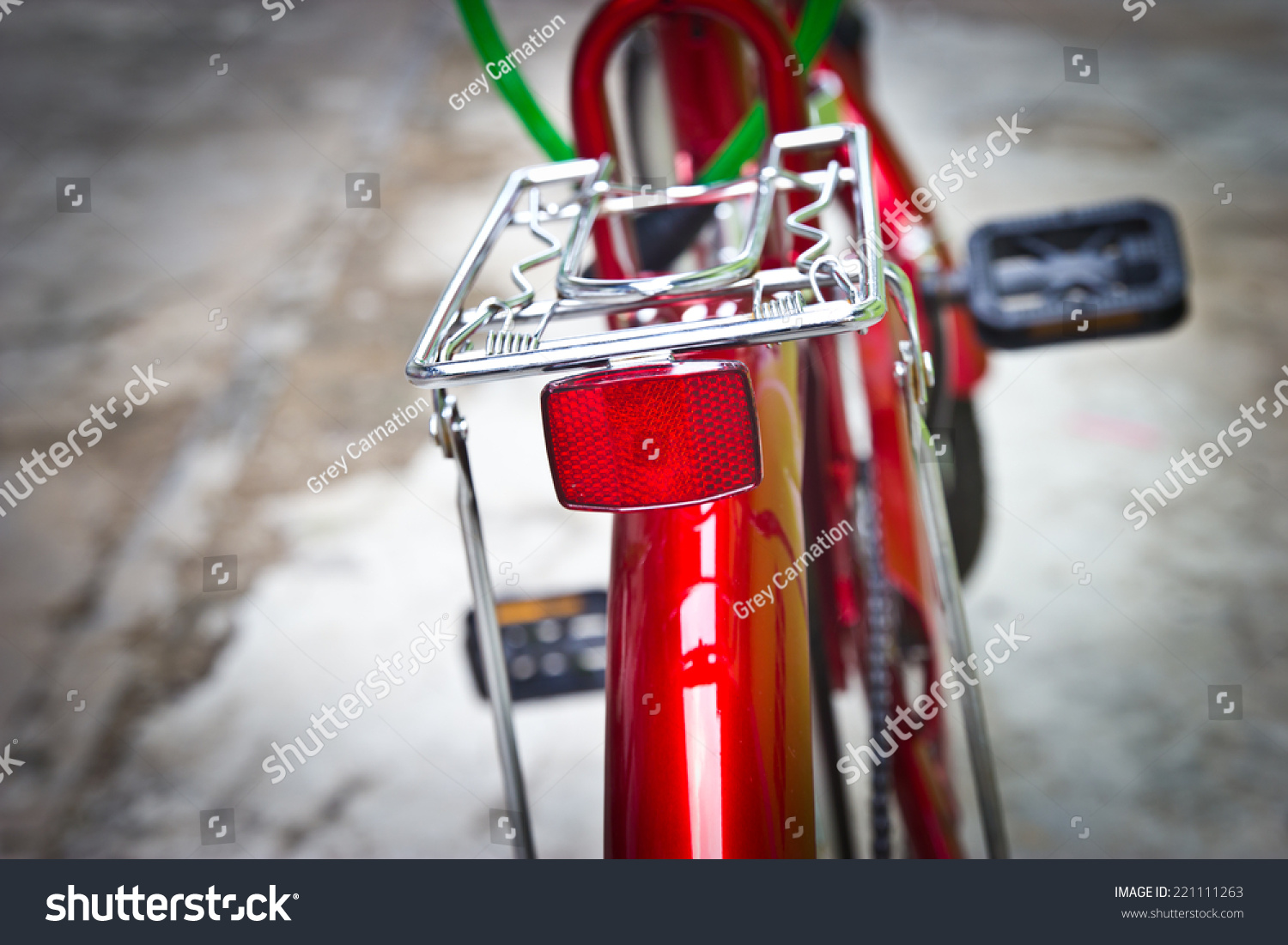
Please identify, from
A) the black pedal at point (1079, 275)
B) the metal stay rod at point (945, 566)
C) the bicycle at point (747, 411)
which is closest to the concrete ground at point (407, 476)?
the bicycle at point (747, 411)

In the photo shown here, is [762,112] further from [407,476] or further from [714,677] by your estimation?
[407,476]

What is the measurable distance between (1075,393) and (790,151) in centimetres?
220

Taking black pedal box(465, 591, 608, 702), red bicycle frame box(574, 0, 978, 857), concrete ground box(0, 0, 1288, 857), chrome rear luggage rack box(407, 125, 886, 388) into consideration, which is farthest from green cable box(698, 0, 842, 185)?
concrete ground box(0, 0, 1288, 857)

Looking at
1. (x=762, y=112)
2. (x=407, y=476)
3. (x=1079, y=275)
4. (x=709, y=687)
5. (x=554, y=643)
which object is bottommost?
(x=554, y=643)

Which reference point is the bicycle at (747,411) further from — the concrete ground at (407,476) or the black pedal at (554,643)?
the concrete ground at (407,476)

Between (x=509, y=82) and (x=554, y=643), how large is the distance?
1.02m

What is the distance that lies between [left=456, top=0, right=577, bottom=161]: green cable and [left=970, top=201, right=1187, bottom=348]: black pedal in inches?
26.6

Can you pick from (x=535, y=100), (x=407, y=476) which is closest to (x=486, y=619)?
(x=535, y=100)

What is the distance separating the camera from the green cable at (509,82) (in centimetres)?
133

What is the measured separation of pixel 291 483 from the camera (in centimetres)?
316

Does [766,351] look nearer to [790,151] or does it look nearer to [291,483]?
[790,151]

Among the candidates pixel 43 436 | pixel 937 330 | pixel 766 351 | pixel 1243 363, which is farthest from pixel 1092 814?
pixel 43 436

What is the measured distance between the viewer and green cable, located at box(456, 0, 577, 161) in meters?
1.33

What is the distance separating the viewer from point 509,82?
4.42 ft
